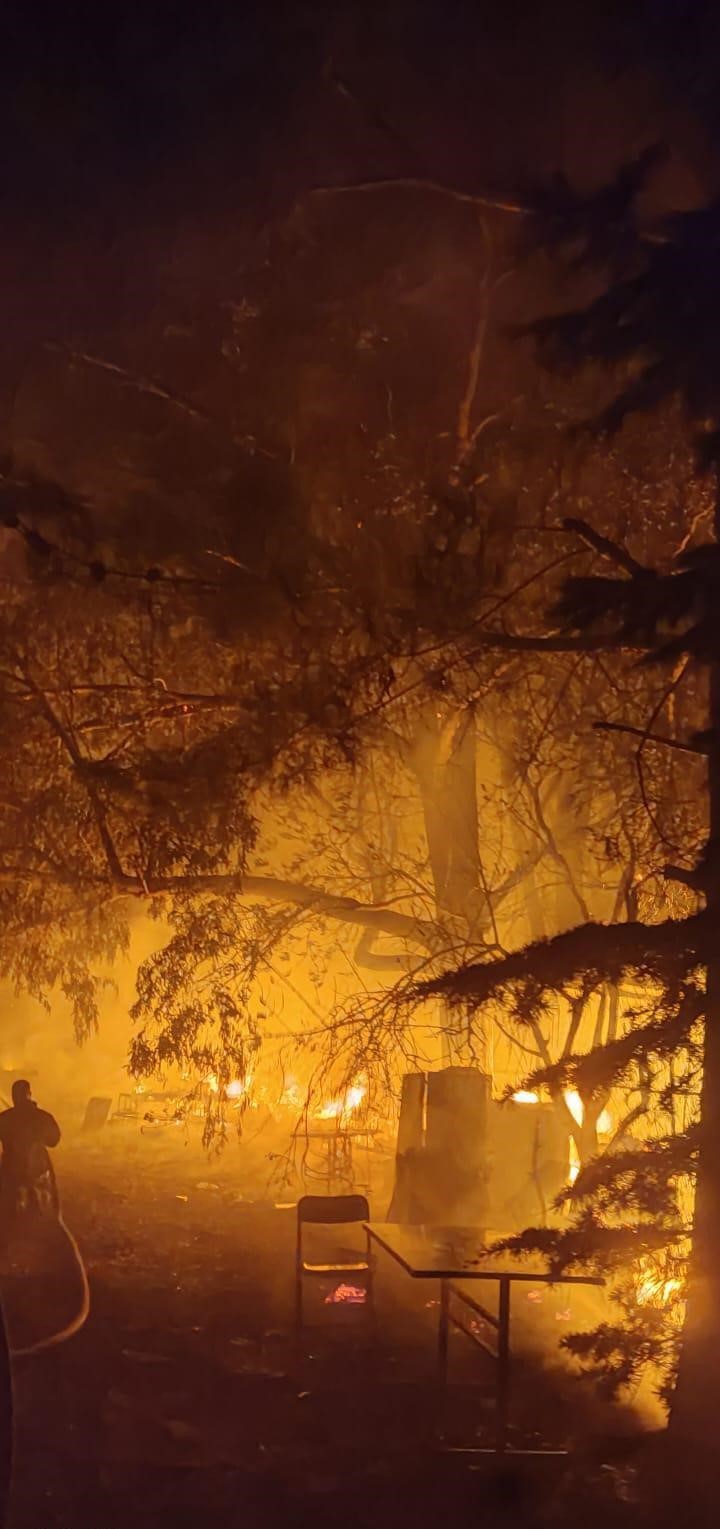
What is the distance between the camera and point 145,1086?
19.6 metres

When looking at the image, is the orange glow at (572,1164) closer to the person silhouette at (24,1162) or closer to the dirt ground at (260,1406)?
the dirt ground at (260,1406)

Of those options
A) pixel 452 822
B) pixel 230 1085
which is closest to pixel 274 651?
pixel 452 822

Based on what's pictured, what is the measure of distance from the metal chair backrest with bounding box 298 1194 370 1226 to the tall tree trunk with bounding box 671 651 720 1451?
3638 millimetres

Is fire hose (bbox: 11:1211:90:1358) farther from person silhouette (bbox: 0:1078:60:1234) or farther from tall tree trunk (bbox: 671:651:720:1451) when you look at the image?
tall tree trunk (bbox: 671:651:720:1451)

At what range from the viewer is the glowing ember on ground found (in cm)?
970

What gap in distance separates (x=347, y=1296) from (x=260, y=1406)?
9.33 feet

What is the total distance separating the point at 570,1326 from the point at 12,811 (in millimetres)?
5384

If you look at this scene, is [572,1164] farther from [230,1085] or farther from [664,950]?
[664,950]

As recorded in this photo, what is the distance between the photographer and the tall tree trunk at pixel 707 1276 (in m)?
4.88

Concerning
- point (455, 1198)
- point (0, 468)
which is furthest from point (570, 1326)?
point (0, 468)

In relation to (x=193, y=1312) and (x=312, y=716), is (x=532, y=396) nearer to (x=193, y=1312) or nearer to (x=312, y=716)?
(x=312, y=716)

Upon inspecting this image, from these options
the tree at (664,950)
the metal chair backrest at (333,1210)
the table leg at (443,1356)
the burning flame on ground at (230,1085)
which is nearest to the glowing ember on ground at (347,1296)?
the metal chair backrest at (333,1210)

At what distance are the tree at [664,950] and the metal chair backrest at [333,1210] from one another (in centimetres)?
323

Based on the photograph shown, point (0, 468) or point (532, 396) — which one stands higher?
point (532, 396)
